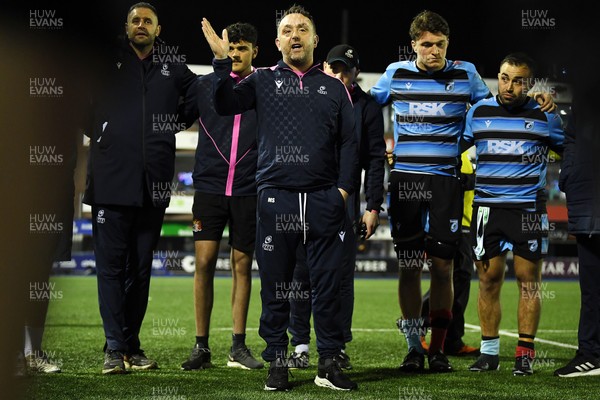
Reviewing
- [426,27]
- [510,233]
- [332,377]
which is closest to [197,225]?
[332,377]

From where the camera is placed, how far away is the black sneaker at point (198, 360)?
5168mm

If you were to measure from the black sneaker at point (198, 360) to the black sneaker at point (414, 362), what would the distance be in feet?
4.28

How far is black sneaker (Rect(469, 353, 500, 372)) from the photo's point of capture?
17.4 feet

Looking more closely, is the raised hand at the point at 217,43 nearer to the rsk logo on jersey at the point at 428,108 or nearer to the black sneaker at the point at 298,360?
the rsk logo on jersey at the point at 428,108

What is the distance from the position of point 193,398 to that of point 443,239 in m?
2.15

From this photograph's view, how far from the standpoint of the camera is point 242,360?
5340 mm

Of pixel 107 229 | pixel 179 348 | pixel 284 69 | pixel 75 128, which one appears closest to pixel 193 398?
pixel 107 229

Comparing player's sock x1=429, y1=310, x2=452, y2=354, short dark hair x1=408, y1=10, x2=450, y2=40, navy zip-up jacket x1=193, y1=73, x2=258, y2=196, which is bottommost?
player's sock x1=429, y1=310, x2=452, y2=354

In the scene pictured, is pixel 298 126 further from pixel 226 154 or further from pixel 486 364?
pixel 486 364

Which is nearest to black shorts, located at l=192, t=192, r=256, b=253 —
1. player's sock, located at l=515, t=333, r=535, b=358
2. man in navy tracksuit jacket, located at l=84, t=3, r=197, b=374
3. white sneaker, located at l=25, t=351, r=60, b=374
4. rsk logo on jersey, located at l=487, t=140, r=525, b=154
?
man in navy tracksuit jacket, located at l=84, t=3, r=197, b=374

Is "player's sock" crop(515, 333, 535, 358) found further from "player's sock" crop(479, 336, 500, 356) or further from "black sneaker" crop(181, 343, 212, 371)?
"black sneaker" crop(181, 343, 212, 371)

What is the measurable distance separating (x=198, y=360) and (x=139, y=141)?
4.87 feet

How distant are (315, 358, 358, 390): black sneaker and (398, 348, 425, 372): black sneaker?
3.05 feet

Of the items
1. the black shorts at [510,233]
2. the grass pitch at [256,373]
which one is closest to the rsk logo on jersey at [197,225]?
the grass pitch at [256,373]
